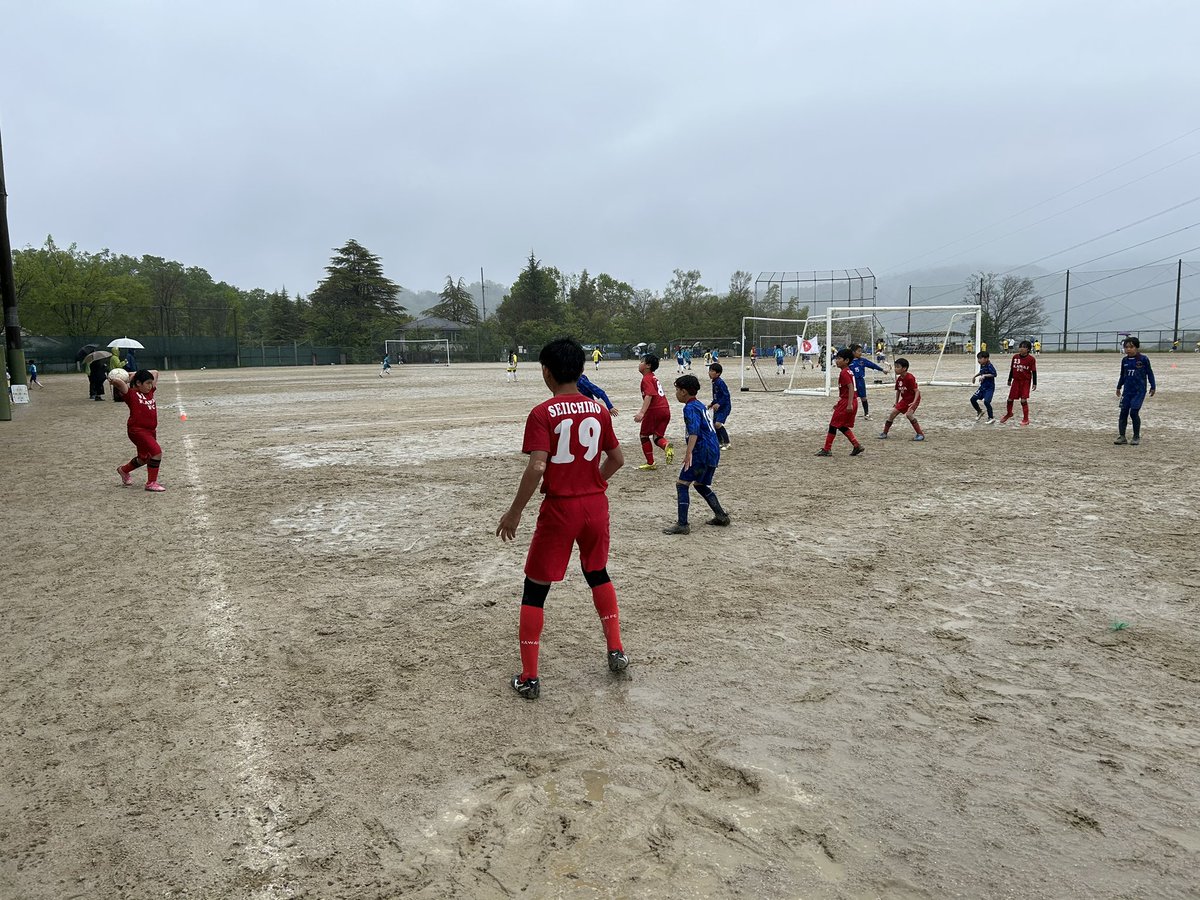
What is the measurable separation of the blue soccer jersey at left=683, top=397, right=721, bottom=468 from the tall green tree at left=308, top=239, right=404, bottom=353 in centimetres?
7743

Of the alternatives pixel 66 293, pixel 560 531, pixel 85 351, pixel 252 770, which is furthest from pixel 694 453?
pixel 66 293

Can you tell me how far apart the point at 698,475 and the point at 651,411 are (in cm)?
356

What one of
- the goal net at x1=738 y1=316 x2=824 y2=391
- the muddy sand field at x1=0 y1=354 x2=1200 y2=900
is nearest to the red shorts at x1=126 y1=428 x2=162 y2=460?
the muddy sand field at x1=0 y1=354 x2=1200 y2=900

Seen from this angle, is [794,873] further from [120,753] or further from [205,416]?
[205,416]

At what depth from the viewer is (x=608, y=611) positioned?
4.41 meters

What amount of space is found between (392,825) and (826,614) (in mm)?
3309

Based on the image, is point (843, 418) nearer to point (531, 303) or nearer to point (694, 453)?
point (694, 453)

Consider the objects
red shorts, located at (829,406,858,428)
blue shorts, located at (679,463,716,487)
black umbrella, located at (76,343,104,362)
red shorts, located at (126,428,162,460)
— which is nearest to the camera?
blue shorts, located at (679,463,716,487)

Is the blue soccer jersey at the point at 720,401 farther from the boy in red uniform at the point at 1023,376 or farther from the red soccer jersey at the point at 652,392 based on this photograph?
the boy in red uniform at the point at 1023,376

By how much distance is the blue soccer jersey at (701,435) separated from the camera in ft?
25.0

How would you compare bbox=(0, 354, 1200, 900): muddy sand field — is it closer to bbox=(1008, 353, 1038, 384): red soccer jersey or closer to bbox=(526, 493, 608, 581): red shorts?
bbox=(526, 493, 608, 581): red shorts

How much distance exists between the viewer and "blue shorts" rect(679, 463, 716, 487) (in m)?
7.64

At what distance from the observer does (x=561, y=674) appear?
14.7 feet

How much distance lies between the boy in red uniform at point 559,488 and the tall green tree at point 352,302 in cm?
8045
